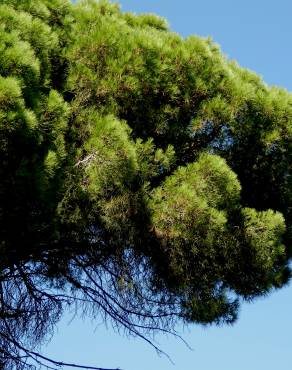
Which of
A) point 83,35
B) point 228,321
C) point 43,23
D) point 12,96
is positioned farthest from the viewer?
point 228,321

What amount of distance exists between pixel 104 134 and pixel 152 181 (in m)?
0.87

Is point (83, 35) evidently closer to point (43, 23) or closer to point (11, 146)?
point (43, 23)

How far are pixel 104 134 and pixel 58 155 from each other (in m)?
0.40

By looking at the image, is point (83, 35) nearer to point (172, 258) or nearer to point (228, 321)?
point (172, 258)

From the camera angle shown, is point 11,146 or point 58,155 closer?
point 11,146

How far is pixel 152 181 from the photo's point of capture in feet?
19.7

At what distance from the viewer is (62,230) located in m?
5.86

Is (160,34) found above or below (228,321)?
above

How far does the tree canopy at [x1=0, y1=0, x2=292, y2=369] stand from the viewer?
5.22 m

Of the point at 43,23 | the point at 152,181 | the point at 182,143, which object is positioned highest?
the point at 43,23

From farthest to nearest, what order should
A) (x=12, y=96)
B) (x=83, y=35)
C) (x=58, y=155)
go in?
1. (x=83, y=35)
2. (x=58, y=155)
3. (x=12, y=96)

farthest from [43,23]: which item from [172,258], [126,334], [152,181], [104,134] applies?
[126,334]

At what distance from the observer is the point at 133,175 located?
539 cm

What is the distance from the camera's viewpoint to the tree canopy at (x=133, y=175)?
5.22 metres
